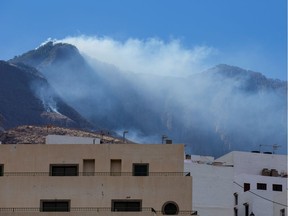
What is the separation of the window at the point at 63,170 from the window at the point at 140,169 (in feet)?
12.4

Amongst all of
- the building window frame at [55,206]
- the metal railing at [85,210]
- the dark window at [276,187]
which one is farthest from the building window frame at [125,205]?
the dark window at [276,187]

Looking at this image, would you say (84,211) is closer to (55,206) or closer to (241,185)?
(55,206)

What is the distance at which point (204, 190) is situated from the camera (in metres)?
65.2

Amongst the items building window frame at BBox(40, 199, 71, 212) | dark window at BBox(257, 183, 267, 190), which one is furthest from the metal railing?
dark window at BBox(257, 183, 267, 190)

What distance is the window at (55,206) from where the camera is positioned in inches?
2151

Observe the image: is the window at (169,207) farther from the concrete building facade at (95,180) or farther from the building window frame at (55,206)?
the building window frame at (55,206)

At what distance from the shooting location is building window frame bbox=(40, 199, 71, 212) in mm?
54625

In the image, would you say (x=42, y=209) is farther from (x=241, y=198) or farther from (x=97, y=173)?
(x=241, y=198)

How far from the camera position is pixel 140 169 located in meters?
56.7

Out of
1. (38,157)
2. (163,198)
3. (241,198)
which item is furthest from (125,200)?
(241,198)

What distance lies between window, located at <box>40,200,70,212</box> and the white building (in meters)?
13.1

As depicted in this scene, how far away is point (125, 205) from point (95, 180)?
241 centimetres

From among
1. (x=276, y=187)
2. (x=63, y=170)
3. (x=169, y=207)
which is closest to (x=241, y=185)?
(x=276, y=187)

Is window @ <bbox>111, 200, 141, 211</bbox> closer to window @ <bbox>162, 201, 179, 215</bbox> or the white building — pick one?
window @ <bbox>162, 201, 179, 215</bbox>
